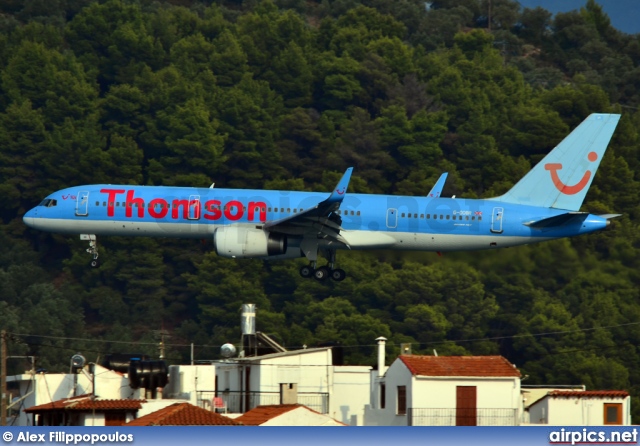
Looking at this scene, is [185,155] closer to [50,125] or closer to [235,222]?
[50,125]

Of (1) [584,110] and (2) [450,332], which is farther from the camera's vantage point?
(1) [584,110]

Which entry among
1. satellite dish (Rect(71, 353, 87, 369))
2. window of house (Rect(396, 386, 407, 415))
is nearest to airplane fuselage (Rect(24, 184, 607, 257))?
satellite dish (Rect(71, 353, 87, 369))

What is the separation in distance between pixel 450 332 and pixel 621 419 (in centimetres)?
5848

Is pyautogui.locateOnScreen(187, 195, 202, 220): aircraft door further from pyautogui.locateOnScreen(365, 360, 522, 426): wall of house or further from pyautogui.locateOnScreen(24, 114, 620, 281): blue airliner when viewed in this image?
pyautogui.locateOnScreen(365, 360, 522, 426): wall of house

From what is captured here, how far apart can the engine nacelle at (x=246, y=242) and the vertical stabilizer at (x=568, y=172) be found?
1116 centimetres

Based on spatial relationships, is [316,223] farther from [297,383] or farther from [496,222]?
[496,222]

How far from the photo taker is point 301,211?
226ft

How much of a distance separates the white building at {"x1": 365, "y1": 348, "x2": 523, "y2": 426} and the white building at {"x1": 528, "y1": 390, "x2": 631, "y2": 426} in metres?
1.42

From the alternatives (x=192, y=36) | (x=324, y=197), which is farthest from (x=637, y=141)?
(x=324, y=197)

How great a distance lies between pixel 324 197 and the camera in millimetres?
69562

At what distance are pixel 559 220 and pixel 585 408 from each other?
9487 mm

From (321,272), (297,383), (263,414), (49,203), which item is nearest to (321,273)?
(321,272)

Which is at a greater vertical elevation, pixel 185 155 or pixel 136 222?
pixel 185 155

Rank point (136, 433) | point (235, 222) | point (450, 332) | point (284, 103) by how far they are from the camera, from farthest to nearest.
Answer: point (284, 103) → point (450, 332) → point (235, 222) → point (136, 433)
